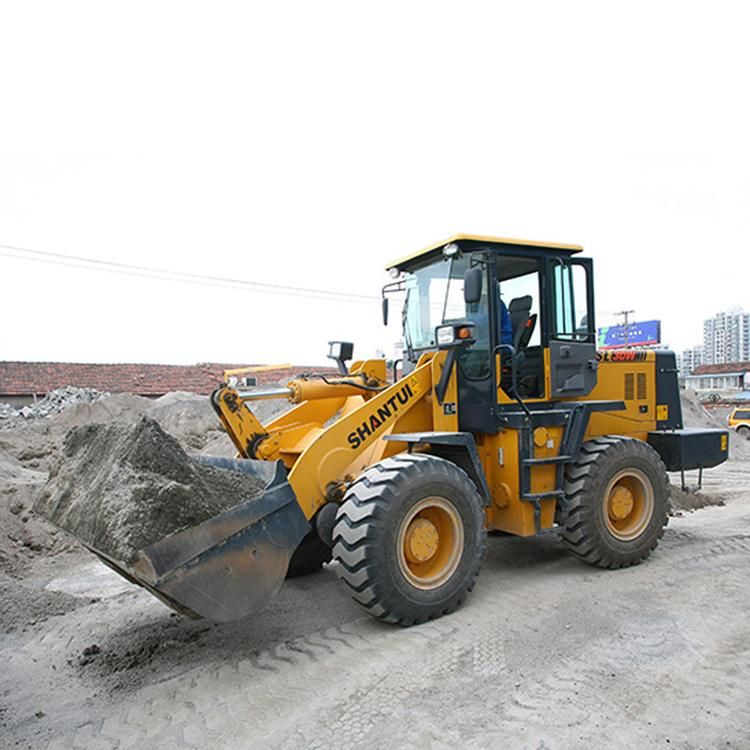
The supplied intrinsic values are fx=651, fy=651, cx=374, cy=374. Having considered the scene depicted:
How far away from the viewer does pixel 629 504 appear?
6113mm

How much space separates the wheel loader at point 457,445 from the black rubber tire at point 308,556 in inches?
0.5

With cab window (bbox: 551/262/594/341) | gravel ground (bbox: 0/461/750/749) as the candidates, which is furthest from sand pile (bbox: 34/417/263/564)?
cab window (bbox: 551/262/594/341)

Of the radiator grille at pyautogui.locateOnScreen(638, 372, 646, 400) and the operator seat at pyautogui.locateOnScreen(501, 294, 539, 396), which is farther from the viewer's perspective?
the radiator grille at pyautogui.locateOnScreen(638, 372, 646, 400)

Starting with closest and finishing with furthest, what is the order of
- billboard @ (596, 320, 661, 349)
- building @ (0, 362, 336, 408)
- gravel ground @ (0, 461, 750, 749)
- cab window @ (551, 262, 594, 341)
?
1. gravel ground @ (0, 461, 750, 749)
2. cab window @ (551, 262, 594, 341)
3. building @ (0, 362, 336, 408)
4. billboard @ (596, 320, 661, 349)

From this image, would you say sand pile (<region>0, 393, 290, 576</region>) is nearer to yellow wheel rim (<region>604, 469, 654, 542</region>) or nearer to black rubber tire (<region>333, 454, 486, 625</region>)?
black rubber tire (<region>333, 454, 486, 625</region>)

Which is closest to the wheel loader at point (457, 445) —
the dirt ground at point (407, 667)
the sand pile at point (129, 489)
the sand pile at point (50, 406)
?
the sand pile at point (129, 489)

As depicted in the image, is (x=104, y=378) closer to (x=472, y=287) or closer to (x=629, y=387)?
(x=629, y=387)

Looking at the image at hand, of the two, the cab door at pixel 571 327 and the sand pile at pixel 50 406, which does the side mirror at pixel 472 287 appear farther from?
the sand pile at pixel 50 406

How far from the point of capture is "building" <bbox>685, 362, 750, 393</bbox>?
55938 millimetres

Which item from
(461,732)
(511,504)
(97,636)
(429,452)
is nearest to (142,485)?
(97,636)

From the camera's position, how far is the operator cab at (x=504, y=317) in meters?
5.68

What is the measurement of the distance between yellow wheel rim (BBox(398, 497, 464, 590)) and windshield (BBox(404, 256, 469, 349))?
176 centimetres

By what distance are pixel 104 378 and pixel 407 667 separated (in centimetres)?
2687

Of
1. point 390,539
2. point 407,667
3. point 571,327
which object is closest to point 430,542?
point 390,539
